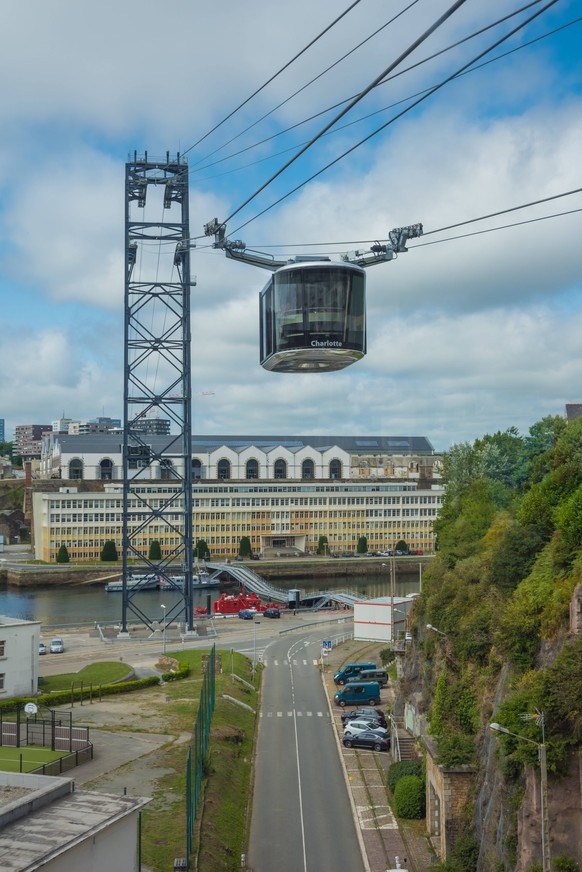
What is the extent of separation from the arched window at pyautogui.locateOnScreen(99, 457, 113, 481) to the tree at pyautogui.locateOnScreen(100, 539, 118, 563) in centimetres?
1761

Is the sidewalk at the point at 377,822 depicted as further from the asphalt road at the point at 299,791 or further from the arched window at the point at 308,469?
the arched window at the point at 308,469

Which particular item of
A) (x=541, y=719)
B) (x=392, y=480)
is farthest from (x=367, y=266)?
(x=392, y=480)

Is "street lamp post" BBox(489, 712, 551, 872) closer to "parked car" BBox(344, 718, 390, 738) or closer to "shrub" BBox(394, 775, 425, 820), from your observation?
"shrub" BBox(394, 775, 425, 820)

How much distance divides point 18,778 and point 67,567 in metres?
65.0

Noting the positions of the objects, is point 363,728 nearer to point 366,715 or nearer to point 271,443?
point 366,715

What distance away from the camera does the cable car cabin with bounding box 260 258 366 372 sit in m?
16.4

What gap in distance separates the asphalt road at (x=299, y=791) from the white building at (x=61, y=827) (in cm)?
593

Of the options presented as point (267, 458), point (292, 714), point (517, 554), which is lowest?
point (292, 714)

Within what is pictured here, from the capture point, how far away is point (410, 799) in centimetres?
2091

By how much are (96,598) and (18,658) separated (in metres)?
38.2

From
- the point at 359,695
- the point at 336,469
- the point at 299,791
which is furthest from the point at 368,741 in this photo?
the point at 336,469

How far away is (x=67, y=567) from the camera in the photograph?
77062 millimetres

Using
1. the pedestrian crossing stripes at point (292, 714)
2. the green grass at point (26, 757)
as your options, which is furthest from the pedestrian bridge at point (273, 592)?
the green grass at point (26, 757)

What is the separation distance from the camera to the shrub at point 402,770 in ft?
73.3
